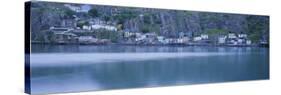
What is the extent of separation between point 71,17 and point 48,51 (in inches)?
21.5

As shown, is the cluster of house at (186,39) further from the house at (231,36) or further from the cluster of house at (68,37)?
the cluster of house at (68,37)

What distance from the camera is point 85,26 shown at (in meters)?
6.47

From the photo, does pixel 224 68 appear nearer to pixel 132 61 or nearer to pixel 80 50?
pixel 132 61

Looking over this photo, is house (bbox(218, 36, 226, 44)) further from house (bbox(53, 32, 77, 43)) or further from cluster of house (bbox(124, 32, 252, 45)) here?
house (bbox(53, 32, 77, 43))

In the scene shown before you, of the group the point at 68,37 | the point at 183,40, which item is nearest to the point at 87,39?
the point at 68,37

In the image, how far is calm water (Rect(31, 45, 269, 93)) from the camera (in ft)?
20.4

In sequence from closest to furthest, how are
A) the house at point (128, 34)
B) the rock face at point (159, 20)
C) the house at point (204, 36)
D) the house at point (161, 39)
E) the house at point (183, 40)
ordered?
the rock face at point (159, 20) < the house at point (128, 34) < the house at point (161, 39) < the house at point (183, 40) < the house at point (204, 36)

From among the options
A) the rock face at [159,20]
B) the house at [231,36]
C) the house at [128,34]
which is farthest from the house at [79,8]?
the house at [231,36]

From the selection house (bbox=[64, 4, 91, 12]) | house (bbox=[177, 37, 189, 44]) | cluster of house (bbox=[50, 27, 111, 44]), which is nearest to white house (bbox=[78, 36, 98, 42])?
cluster of house (bbox=[50, 27, 111, 44])

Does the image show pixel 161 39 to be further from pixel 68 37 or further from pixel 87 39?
pixel 68 37

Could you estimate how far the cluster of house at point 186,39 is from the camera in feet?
22.8

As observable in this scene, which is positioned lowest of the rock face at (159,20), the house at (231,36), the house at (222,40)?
the house at (222,40)

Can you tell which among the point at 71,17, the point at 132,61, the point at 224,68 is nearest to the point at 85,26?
the point at 71,17

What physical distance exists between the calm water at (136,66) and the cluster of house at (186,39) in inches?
3.5
